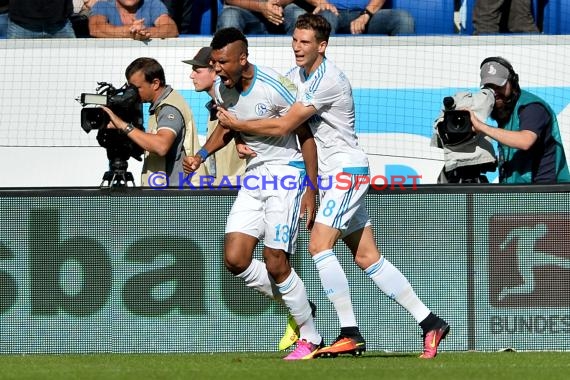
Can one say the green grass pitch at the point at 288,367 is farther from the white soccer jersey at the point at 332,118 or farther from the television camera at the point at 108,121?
the television camera at the point at 108,121

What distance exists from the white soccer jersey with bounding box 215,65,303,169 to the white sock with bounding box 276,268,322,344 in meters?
0.83

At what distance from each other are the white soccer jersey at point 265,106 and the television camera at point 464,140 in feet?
5.24

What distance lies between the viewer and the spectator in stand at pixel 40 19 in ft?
41.4

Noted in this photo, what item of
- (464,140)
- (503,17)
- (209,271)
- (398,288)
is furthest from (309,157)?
(503,17)

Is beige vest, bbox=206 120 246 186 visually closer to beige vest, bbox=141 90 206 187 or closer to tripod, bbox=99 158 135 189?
beige vest, bbox=141 90 206 187

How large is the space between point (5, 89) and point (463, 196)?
4858 mm

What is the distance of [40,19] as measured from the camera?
1265 centimetres

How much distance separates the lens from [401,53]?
1212cm

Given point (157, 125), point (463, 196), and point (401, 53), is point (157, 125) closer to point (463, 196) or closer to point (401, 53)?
point (463, 196)

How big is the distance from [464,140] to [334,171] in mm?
1767

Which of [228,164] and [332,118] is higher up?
[332,118]

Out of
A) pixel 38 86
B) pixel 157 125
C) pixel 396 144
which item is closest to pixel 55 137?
pixel 38 86

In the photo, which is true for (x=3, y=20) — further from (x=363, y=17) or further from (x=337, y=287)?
(x=337, y=287)

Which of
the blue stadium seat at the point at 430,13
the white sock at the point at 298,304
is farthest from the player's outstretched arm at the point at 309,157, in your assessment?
the blue stadium seat at the point at 430,13
